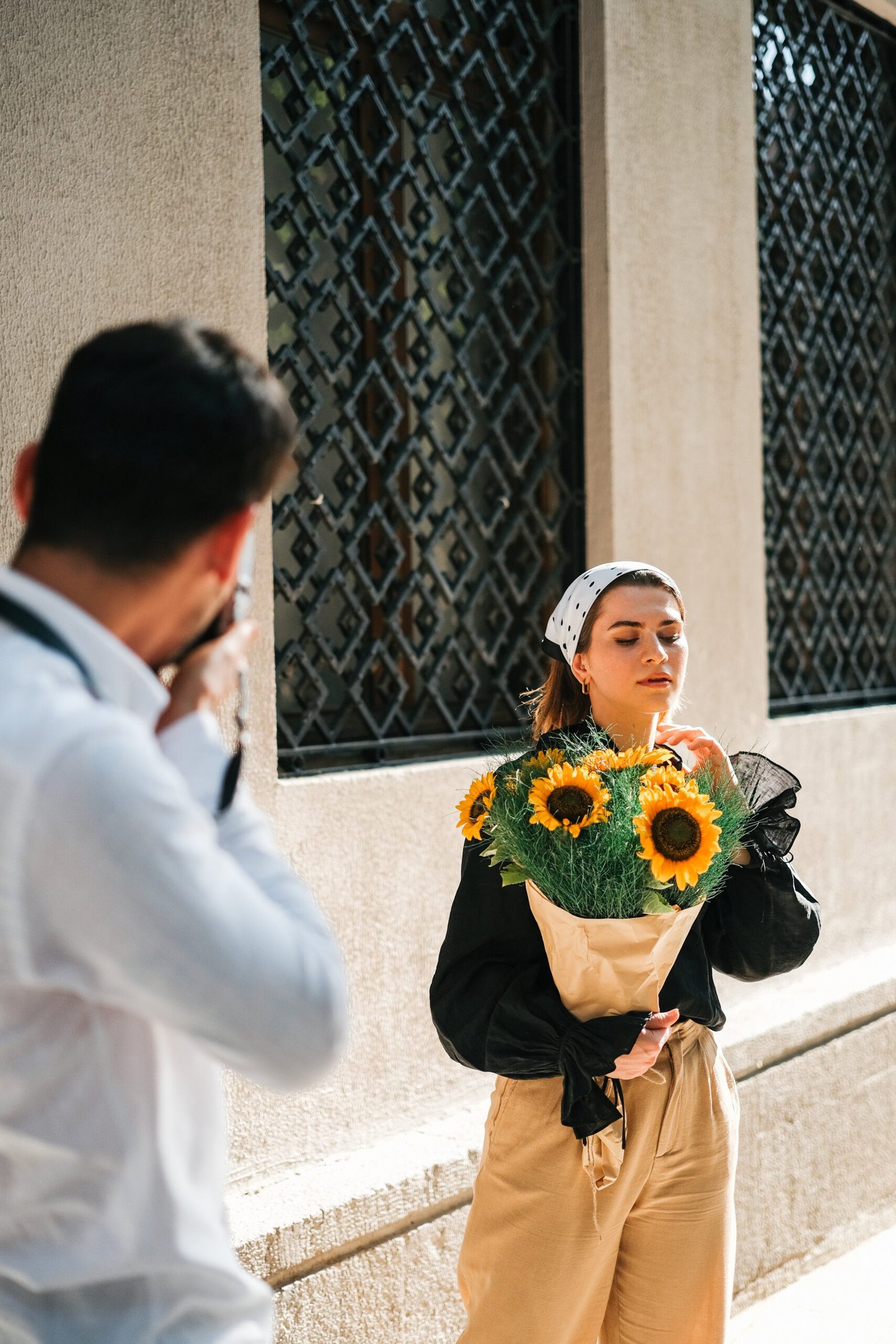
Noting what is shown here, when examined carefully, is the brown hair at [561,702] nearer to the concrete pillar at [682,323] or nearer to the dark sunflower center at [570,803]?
the dark sunflower center at [570,803]

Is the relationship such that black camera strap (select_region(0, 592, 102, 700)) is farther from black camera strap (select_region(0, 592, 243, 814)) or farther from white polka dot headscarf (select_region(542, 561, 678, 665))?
white polka dot headscarf (select_region(542, 561, 678, 665))

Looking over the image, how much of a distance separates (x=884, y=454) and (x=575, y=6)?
2586 millimetres

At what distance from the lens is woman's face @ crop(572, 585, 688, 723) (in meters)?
2.52

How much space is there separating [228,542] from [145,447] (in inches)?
4.6

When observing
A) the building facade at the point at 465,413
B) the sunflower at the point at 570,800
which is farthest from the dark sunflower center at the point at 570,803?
the building facade at the point at 465,413

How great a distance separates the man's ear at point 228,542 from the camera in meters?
1.17

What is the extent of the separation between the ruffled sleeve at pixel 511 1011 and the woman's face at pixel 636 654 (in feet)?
1.34

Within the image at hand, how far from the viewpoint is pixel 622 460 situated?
14.2ft

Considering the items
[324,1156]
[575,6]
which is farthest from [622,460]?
[324,1156]

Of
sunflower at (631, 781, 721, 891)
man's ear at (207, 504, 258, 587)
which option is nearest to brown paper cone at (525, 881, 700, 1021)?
sunflower at (631, 781, 721, 891)

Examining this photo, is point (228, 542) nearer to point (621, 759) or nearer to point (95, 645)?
point (95, 645)

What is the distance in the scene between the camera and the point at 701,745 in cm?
260

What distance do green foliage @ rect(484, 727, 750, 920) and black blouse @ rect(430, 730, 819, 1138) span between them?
0.21 meters

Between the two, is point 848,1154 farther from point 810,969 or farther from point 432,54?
point 432,54
